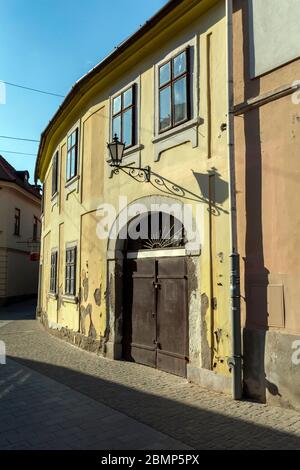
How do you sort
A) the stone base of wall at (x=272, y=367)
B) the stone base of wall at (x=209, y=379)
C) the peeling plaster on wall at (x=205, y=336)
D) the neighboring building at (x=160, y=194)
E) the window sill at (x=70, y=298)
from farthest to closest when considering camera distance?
the window sill at (x=70, y=298) < the neighboring building at (x=160, y=194) < the peeling plaster on wall at (x=205, y=336) < the stone base of wall at (x=209, y=379) < the stone base of wall at (x=272, y=367)

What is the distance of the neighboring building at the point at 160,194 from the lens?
22.7 ft

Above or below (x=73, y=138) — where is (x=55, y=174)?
below

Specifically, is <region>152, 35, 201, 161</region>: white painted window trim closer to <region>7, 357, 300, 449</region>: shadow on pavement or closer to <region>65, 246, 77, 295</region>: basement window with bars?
<region>7, 357, 300, 449</region>: shadow on pavement

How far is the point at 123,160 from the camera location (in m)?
9.41

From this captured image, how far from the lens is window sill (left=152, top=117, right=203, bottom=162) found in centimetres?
739

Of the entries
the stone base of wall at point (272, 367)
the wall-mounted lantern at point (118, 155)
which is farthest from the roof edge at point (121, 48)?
the stone base of wall at point (272, 367)

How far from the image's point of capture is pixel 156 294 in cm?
841

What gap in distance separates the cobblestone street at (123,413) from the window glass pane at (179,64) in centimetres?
531

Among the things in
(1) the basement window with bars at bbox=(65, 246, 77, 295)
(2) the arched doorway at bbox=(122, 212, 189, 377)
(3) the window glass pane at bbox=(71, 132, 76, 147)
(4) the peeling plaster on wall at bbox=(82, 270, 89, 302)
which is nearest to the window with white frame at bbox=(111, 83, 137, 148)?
(2) the arched doorway at bbox=(122, 212, 189, 377)

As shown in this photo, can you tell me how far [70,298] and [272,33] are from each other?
801 cm

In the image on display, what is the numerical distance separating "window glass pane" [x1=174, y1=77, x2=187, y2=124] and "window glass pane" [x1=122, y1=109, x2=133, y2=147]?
4.98ft

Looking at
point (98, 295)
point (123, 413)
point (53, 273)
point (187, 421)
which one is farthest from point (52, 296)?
point (187, 421)

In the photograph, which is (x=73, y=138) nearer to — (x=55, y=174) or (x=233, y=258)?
(x=55, y=174)

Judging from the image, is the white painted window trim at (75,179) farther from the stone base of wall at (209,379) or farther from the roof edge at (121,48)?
the stone base of wall at (209,379)
